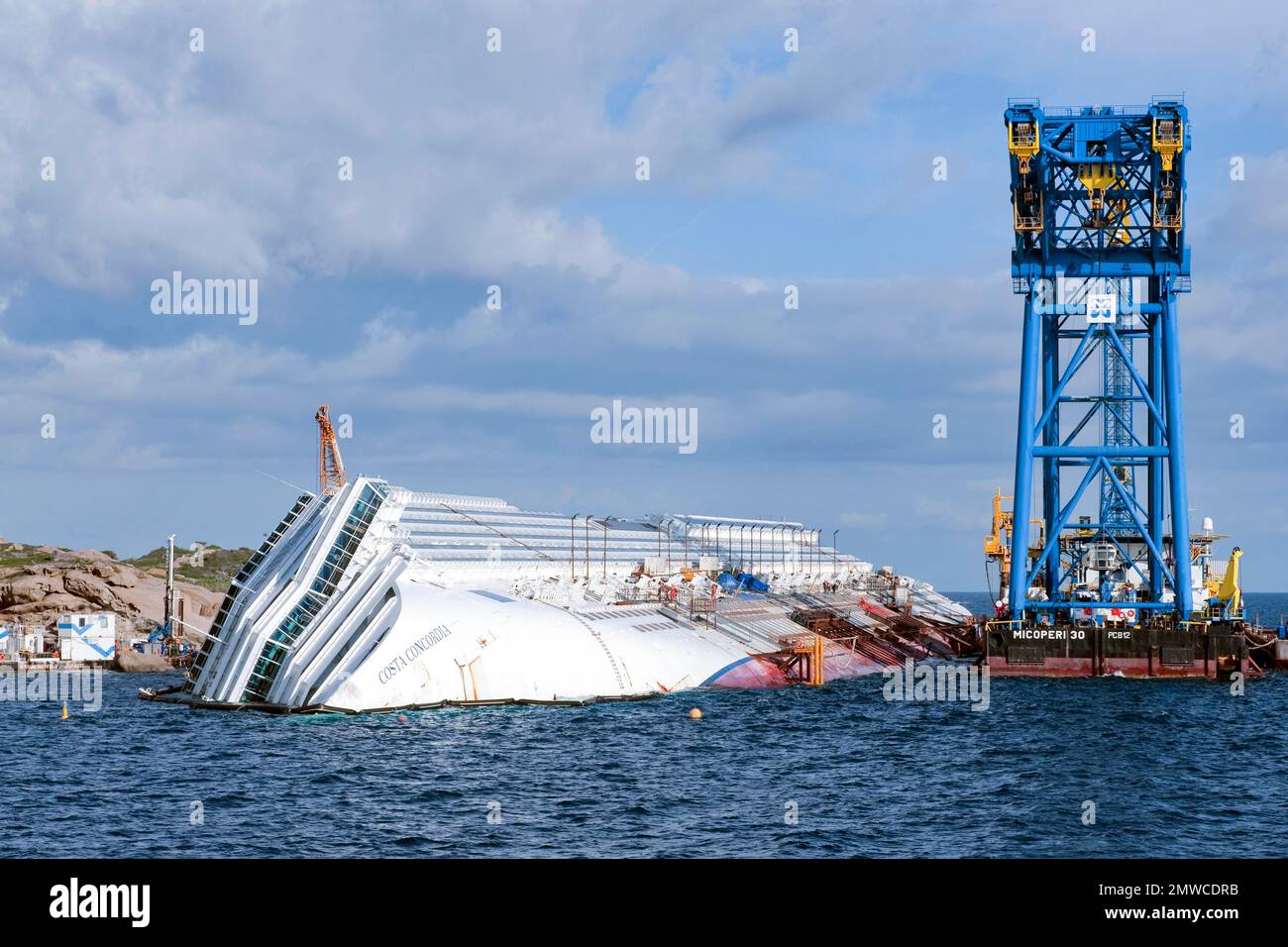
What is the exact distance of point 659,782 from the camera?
5141 centimetres

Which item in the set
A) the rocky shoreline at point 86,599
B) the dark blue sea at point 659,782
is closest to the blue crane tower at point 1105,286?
the dark blue sea at point 659,782

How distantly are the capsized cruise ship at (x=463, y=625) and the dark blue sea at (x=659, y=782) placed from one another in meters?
2.42

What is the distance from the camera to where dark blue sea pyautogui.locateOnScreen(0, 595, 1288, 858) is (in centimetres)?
4159

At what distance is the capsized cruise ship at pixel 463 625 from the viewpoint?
70.8 metres

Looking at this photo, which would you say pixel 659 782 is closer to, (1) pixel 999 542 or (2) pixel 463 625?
(2) pixel 463 625

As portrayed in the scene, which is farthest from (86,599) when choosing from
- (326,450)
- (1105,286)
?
(1105,286)

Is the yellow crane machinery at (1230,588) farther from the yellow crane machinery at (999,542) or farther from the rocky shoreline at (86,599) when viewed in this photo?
the rocky shoreline at (86,599)

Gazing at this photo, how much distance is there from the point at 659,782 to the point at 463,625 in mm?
22588

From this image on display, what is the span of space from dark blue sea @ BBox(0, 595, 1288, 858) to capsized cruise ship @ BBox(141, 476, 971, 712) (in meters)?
2.42

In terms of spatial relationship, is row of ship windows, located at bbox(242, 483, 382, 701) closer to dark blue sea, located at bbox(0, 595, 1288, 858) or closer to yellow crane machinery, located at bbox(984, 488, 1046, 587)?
dark blue sea, located at bbox(0, 595, 1288, 858)

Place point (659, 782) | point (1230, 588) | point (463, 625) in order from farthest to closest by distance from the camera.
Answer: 1. point (1230, 588)
2. point (463, 625)
3. point (659, 782)

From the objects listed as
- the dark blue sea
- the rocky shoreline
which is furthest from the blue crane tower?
the rocky shoreline
